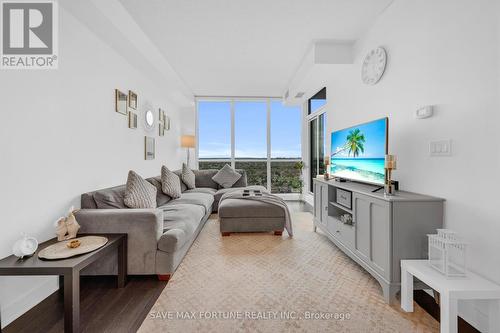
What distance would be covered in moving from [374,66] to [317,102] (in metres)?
2.50

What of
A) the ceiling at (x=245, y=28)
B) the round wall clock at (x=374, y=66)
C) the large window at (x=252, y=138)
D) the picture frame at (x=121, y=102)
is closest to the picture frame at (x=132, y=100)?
the picture frame at (x=121, y=102)

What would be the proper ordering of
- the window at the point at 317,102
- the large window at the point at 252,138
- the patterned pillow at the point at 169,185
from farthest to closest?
the large window at the point at 252,138 → the window at the point at 317,102 → the patterned pillow at the point at 169,185

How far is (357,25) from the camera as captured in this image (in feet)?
9.06

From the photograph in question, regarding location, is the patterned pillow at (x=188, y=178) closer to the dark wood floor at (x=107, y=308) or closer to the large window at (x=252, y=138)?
the large window at (x=252, y=138)

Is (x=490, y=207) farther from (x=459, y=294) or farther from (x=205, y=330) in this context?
(x=205, y=330)

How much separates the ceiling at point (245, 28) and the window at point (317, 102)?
3.26 ft

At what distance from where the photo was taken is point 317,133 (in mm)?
5297

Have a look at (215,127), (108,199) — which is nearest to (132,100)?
(108,199)

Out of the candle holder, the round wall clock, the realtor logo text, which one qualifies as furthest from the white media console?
the realtor logo text

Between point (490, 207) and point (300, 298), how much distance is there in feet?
4.72

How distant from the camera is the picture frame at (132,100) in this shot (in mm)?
3268

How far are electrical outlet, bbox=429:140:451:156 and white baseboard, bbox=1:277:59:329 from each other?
10.9ft

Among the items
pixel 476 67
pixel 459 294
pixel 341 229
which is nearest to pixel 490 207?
pixel 459 294

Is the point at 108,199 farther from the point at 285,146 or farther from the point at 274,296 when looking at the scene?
the point at 285,146
